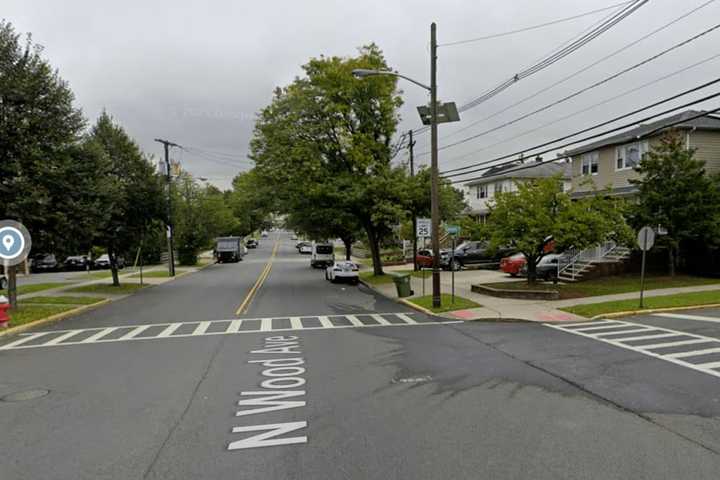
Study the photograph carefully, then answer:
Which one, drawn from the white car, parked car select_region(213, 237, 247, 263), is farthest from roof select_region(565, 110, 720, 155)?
parked car select_region(213, 237, 247, 263)

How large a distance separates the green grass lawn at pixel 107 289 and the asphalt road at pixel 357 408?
12935 mm

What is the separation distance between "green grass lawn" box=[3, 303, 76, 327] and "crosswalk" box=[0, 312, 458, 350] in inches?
62.7

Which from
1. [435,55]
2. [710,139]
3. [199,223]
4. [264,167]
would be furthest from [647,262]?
[199,223]

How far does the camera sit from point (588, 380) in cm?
784

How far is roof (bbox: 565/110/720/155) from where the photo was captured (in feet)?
82.5

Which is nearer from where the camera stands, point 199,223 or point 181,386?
point 181,386

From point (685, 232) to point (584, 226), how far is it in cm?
687

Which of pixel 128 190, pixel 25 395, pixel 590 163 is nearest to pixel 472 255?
pixel 590 163

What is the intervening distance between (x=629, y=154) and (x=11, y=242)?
2857cm

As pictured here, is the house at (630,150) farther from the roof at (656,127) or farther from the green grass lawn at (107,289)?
the green grass lawn at (107,289)

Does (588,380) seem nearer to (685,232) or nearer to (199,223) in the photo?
(685,232)

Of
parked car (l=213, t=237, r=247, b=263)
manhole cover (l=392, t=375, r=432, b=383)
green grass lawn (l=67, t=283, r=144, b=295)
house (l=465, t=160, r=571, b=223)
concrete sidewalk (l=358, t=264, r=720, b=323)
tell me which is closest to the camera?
manhole cover (l=392, t=375, r=432, b=383)

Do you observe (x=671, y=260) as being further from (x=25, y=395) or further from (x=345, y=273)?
(x=25, y=395)

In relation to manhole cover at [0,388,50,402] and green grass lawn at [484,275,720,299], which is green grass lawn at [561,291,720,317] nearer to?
green grass lawn at [484,275,720,299]
